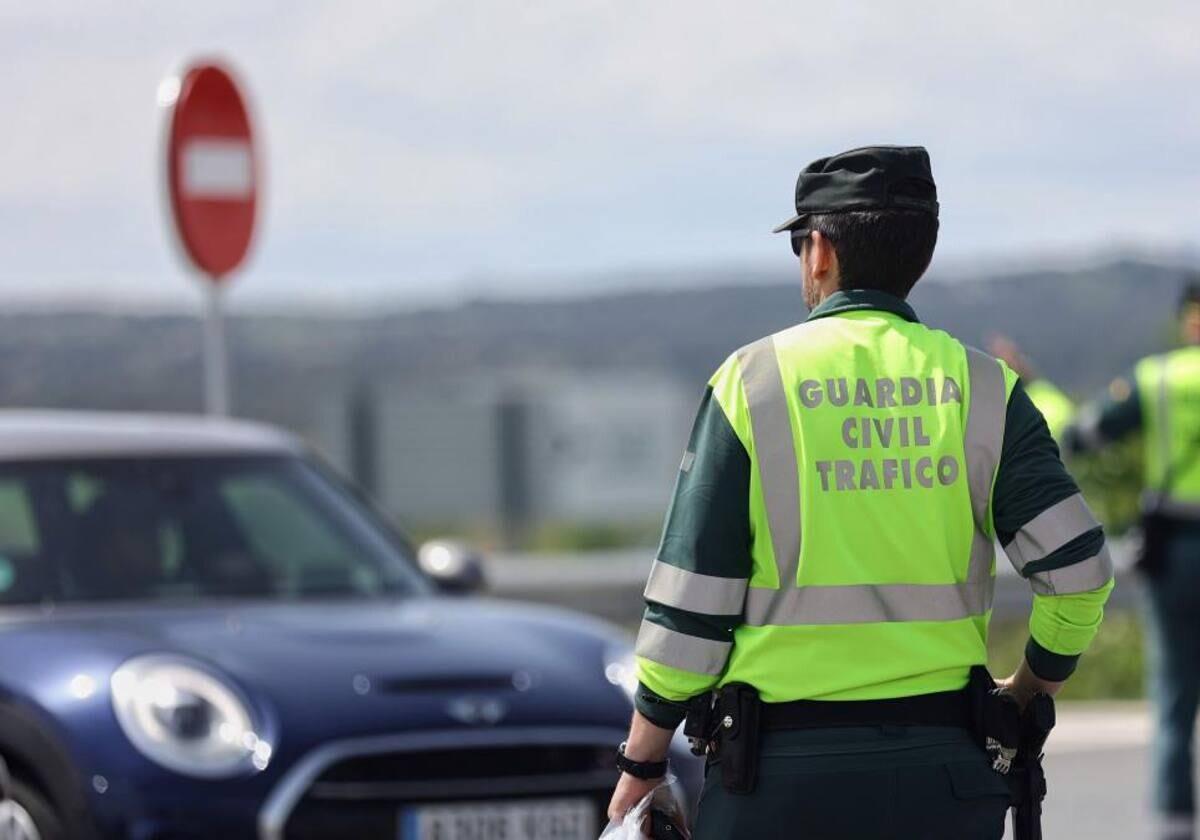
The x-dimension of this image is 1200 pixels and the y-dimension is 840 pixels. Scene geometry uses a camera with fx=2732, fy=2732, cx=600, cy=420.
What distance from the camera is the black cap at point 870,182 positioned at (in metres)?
4.27

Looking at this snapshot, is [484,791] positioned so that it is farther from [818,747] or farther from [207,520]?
[818,747]

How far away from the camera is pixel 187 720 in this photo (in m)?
6.45

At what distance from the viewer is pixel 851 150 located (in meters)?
4.30

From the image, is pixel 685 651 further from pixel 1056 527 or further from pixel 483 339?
pixel 483 339

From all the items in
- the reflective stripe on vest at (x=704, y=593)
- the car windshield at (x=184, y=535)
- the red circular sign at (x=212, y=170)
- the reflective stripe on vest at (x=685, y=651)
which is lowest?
the car windshield at (x=184, y=535)

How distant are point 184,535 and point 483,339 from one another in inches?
2933

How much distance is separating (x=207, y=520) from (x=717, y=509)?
3.93m

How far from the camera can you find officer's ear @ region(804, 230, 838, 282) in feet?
14.2

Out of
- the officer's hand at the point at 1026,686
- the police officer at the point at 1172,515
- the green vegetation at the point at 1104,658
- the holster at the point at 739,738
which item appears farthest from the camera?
the green vegetation at the point at 1104,658

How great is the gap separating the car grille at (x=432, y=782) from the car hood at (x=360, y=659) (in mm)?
90

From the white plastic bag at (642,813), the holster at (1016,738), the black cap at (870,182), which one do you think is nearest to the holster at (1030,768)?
the holster at (1016,738)

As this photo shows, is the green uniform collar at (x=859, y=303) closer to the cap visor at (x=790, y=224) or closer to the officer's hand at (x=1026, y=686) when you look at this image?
the cap visor at (x=790, y=224)

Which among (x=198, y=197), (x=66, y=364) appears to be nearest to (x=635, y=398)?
(x=66, y=364)

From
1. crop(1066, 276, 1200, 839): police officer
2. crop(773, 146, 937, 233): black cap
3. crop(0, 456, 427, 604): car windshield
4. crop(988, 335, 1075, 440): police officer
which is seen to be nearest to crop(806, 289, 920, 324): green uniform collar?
crop(773, 146, 937, 233): black cap
